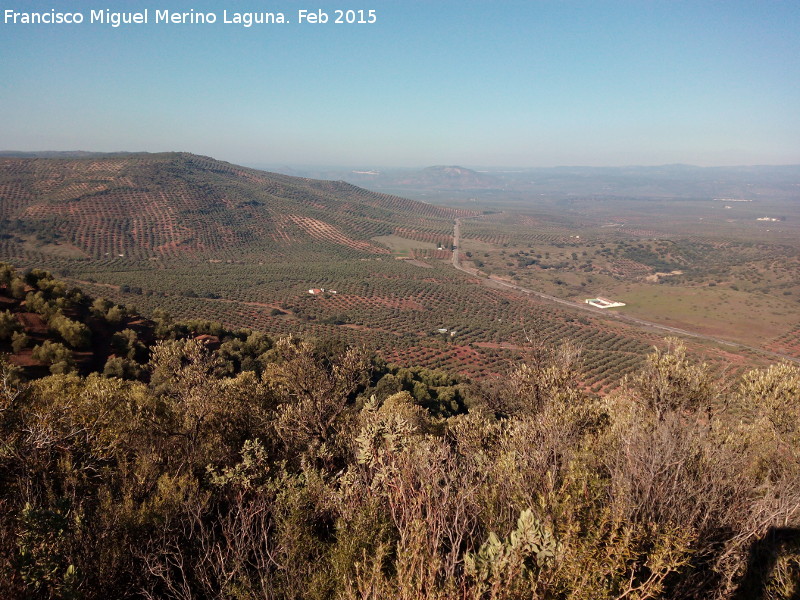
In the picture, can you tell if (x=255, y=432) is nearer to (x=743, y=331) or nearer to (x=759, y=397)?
(x=759, y=397)

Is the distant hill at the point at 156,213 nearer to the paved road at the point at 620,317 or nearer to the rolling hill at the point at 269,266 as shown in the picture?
the rolling hill at the point at 269,266

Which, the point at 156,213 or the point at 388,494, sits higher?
the point at 156,213

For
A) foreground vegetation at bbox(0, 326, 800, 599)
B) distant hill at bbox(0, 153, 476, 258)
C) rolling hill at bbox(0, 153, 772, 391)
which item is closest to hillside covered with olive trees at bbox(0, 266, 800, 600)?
foreground vegetation at bbox(0, 326, 800, 599)

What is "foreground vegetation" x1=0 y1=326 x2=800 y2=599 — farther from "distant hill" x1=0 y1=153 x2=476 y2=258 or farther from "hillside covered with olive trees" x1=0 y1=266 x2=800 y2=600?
"distant hill" x1=0 y1=153 x2=476 y2=258

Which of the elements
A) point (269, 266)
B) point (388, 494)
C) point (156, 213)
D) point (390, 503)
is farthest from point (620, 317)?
point (156, 213)

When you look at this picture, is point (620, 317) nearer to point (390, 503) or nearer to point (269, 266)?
point (269, 266)

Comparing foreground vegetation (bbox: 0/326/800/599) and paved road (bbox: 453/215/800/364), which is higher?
foreground vegetation (bbox: 0/326/800/599)
